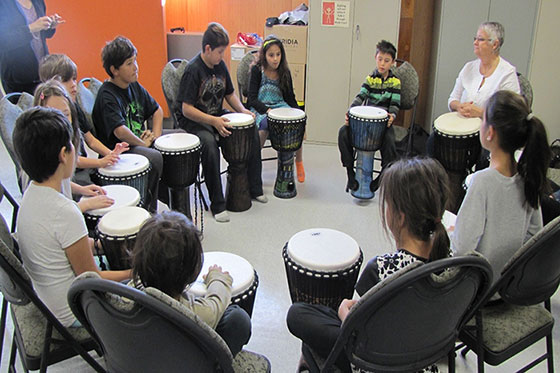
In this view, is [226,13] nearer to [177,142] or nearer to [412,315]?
[177,142]

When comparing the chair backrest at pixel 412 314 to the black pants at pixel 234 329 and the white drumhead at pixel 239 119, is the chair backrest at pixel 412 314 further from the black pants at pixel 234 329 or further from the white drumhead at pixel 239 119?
the white drumhead at pixel 239 119

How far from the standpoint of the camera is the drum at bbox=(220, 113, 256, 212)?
3537 mm

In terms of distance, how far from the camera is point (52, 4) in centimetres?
502

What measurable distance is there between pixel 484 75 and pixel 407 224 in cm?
236

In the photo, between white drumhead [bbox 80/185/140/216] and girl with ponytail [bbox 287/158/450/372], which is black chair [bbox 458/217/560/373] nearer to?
girl with ponytail [bbox 287/158/450/372]

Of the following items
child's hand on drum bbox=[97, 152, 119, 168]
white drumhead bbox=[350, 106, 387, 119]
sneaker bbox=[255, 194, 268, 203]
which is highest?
white drumhead bbox=[350, 106, 387, 119]

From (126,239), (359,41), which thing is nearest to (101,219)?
(126,239)

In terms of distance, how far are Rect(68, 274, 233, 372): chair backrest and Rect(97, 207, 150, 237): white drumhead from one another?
2.25 ft

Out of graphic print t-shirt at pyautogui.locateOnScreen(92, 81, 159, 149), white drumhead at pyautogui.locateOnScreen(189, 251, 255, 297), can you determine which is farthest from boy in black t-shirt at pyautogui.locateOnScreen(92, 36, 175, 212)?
white drumhead at pyautogui.locateOnScreen(189, 251, 255, 297)

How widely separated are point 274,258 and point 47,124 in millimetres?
1690

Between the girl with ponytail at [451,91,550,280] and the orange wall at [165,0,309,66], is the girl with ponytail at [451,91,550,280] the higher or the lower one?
the lower one

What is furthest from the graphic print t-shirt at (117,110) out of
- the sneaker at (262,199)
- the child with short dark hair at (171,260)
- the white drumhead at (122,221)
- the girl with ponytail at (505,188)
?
the girl with ponytail at (505,188)

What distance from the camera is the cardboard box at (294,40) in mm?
4816

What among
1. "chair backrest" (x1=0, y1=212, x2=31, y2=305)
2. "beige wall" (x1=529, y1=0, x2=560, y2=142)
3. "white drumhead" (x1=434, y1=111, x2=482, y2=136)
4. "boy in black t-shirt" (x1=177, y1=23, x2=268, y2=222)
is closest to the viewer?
"chair backrest" (x1=0, y1=212, x2=31, y2=305)
